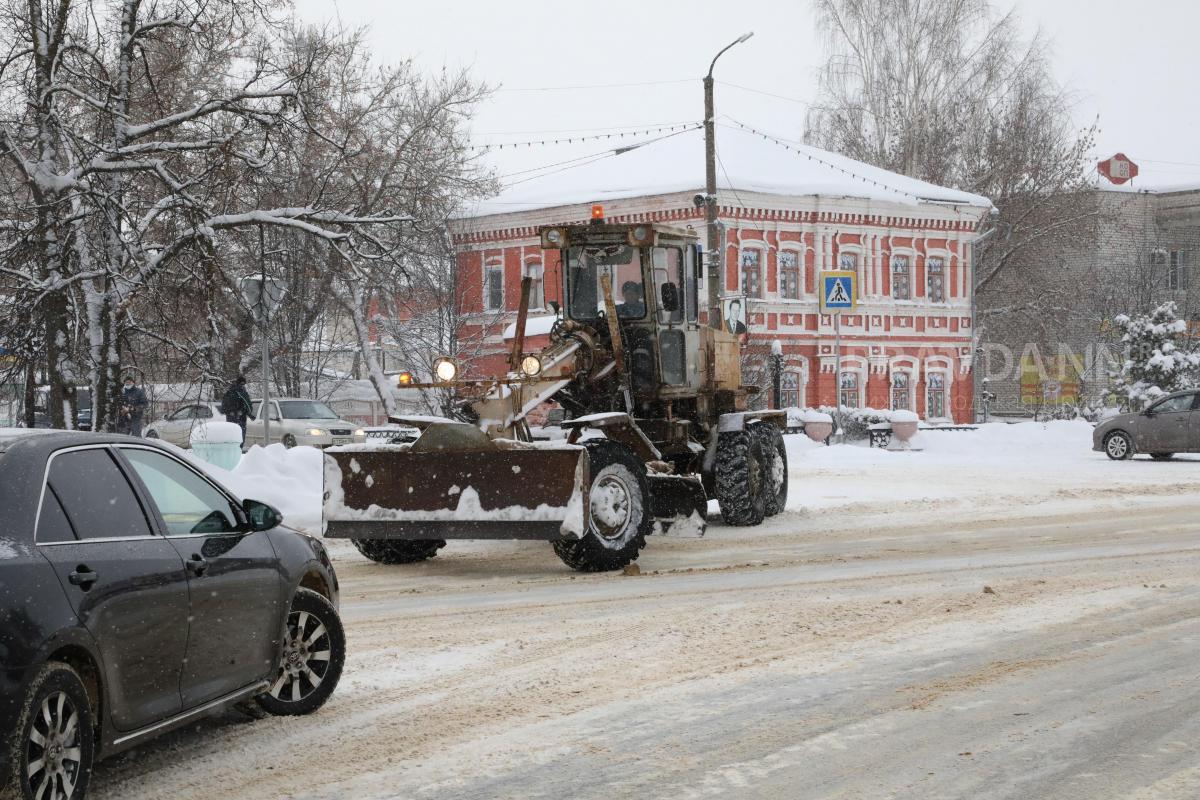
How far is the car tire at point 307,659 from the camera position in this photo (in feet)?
23.4

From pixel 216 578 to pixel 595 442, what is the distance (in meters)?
6.85

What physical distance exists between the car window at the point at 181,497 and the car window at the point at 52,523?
0.67 metres

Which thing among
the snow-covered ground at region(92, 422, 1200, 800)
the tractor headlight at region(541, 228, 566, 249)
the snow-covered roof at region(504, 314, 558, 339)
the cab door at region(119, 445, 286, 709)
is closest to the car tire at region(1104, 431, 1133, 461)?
the snow-covered roof at region(504, 314, 558, 339)

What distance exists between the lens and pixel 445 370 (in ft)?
44.2

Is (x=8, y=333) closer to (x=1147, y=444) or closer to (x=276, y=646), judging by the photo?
(x=276, y=646)

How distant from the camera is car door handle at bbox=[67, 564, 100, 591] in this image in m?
5.29

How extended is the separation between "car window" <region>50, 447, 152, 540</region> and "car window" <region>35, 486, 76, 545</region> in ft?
0.13

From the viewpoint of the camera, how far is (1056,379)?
65125 millimetres

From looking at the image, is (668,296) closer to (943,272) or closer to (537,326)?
(537,326)

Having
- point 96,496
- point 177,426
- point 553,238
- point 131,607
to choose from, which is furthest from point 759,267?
point 131,607

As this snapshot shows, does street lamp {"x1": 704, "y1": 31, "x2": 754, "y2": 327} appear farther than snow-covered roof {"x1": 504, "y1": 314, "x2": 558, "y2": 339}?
Yes

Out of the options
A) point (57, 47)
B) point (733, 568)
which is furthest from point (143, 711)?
point (57, 47)

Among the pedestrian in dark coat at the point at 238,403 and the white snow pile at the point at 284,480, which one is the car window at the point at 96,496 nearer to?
the white snow pile at the point at 284,480

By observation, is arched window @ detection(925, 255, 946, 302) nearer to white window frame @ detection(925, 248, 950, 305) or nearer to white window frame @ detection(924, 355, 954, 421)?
white window frame @ detection(925, 248, 950, 305)
